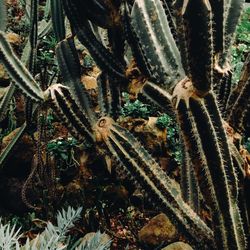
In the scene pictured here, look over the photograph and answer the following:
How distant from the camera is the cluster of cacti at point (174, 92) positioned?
1262 millimetres

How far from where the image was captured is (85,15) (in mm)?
2127

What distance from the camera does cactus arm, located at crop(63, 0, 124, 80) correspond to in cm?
203

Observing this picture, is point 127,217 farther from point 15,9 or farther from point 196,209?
point 15,9

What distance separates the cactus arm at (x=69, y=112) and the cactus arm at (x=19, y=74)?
0.26 meters

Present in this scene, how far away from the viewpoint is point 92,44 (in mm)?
2076

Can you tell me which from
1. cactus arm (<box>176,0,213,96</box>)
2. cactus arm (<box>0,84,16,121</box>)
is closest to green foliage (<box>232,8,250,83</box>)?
cactus arm (<box>0,84,16,121</box>)

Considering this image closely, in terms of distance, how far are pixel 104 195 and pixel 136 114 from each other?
841 mm

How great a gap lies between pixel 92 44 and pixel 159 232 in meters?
1.69

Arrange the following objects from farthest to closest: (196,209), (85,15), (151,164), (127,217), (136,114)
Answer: (136,114)
(127,217)
(85,15)
(196,209)
(151,164)

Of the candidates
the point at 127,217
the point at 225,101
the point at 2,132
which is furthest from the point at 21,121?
the point at 225,101

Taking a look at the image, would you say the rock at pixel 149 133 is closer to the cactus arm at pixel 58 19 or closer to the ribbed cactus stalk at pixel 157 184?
the cactus arm at pixel 58 19

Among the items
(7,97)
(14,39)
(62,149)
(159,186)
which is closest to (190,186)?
(159,186)

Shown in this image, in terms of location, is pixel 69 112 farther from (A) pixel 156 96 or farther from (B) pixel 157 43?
(B) pixel 157 43

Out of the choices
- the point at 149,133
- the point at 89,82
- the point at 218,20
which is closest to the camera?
the point at 218,20
